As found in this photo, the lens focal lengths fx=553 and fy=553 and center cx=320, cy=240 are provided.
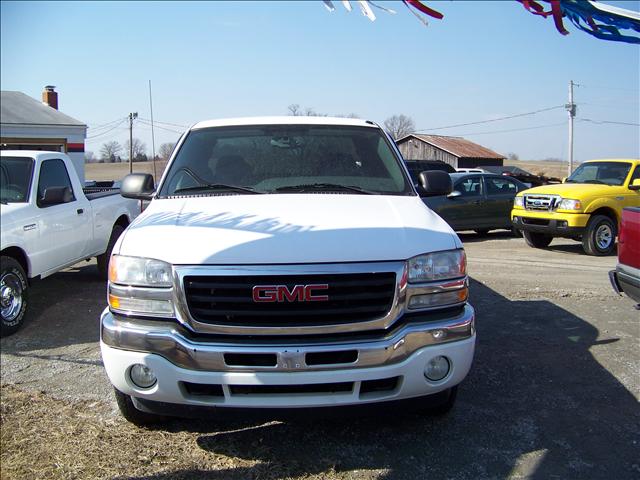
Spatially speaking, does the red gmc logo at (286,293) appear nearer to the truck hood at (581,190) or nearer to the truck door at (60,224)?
the truck door at (60,224)

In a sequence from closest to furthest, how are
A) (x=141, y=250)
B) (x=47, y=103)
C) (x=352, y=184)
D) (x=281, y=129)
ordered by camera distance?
(x=141, y=250) → (x=352, y=184) → (x=281, y=129) → (x=47, y=103)

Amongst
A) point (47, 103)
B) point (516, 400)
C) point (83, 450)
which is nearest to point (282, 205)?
point (83, 450)

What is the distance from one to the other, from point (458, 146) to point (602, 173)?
132 feet

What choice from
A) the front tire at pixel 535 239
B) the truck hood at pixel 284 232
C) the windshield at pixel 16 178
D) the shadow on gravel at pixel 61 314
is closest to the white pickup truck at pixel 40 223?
the windshield at pixel 16 178

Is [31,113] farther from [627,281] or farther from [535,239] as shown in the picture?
[627,281]

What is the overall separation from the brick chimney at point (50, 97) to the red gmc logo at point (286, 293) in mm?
28168

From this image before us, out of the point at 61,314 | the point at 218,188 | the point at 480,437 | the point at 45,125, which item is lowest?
the point at 61,314

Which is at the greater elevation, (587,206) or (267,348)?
(587,206)

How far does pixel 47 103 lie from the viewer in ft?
88.9

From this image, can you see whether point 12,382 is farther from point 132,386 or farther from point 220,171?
point 220,171

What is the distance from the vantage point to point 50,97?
27.0 m

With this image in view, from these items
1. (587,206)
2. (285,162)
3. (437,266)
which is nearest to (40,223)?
(285,162)

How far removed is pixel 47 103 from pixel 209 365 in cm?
2851

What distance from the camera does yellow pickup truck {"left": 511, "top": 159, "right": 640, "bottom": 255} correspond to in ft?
33.1
